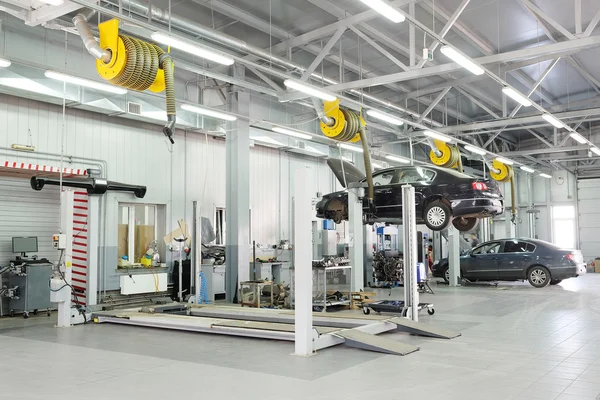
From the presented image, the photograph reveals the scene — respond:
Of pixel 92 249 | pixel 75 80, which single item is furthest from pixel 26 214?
pixel 75 80

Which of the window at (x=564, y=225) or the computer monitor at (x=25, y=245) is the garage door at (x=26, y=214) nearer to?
the computer monitor at (x=25, y=245)

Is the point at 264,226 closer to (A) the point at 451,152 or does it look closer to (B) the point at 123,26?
(A) the point at 451,152

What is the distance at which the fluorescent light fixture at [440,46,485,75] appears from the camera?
7578 millimetres

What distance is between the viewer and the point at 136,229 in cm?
1196

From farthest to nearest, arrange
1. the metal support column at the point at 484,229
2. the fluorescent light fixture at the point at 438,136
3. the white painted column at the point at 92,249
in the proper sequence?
the metal support column at the point at 484,229
the fluorescent light fixture at the point at 438,136
the white painted column at the point at 92,249

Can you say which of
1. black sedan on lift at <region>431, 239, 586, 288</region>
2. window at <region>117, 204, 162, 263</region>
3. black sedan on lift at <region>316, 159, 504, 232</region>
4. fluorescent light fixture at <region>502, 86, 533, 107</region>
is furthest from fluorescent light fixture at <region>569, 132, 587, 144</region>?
window at <region>117, 204, 162, 263</region>

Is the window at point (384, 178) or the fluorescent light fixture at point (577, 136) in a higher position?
the fluorescent light fixture at point (577, 136)

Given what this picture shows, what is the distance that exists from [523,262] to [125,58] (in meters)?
11.2

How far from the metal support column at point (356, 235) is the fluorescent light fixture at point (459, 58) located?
10.6 feet

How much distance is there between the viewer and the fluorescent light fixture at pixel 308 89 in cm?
863

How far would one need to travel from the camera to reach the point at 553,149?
16609 millimetres

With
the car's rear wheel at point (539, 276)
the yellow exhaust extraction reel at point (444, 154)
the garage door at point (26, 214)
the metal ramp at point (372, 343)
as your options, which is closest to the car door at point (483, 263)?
the car's rear wheel at point (539, 276)

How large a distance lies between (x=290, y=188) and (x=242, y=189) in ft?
12.4

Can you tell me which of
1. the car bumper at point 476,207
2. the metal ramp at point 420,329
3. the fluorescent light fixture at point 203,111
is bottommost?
the metal ramp at point 420,329
